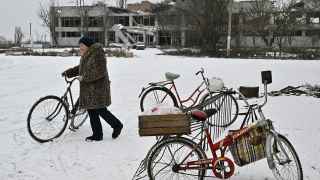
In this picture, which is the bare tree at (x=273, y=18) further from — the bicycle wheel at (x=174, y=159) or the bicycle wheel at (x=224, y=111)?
the bicycle wheel at (x=174, y=159)

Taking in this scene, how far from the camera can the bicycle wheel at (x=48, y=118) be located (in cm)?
735

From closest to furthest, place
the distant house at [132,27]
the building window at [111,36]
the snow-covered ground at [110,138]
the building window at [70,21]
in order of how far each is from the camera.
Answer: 1. the snow-covered ground at [110,138]
2. the distant house at [132,27]
3. the building window at [111,36]
4. the building window at [70,21]

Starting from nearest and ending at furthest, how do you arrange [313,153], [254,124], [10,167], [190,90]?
[254,124] < [10,167] < [313,153] < [190,90]

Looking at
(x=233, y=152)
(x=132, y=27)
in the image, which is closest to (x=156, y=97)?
(x=233, y=152)

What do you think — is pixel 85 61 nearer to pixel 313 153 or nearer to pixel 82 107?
pixel 82 107

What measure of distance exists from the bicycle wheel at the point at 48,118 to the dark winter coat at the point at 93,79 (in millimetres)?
520

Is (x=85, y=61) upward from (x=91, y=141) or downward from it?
upward

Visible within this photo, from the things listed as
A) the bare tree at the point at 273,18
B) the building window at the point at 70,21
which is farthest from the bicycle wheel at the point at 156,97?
the building window at the point at 70,21

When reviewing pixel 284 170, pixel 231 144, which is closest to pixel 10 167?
pixel 231 144

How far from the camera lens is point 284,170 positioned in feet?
16.5

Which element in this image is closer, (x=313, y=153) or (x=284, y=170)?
(x=284, y=170)

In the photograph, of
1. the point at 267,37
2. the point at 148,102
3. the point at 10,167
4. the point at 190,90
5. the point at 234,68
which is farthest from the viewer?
the point at 267,37

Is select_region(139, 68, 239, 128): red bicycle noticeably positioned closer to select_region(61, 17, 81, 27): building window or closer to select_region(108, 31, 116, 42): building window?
select_region(108, 31, 116, 42): building window

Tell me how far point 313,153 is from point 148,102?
377 cm
